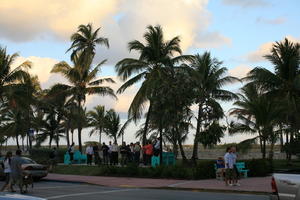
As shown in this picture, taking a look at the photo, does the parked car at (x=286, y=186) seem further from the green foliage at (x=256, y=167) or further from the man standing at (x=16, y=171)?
the green foliage at (x=256, y=167)

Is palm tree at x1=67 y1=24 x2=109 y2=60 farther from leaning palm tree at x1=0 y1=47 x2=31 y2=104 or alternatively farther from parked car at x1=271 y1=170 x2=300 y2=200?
parked car at x1=271 y1=170 x2=300 y2=200

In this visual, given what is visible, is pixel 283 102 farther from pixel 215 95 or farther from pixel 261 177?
pixel 261 177

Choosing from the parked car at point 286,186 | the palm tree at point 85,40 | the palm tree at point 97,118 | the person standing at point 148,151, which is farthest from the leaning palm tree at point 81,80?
the parked car at point 286,186

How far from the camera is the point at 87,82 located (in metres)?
39.3

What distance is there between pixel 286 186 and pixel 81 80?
3206 centimetres

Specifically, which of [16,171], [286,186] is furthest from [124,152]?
[286,186]

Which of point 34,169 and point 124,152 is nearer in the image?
point 34,169

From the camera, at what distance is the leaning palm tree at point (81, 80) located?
3891 cm

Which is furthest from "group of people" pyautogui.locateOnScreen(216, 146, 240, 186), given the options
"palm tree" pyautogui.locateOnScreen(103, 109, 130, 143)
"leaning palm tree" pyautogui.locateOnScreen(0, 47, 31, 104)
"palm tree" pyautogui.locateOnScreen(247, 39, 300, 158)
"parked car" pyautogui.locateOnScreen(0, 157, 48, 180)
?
"palm tree" pyautogui.locateOnScreen(103, 109, 130, 143)

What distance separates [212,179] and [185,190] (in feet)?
13.6

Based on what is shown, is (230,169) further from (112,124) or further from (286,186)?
(112,124)

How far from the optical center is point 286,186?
823cm

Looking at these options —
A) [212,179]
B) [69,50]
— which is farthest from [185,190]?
[69,50]

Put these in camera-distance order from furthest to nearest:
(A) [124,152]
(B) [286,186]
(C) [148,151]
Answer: (A) [124,152] → (C) [148,151] → (B) [286,186]
